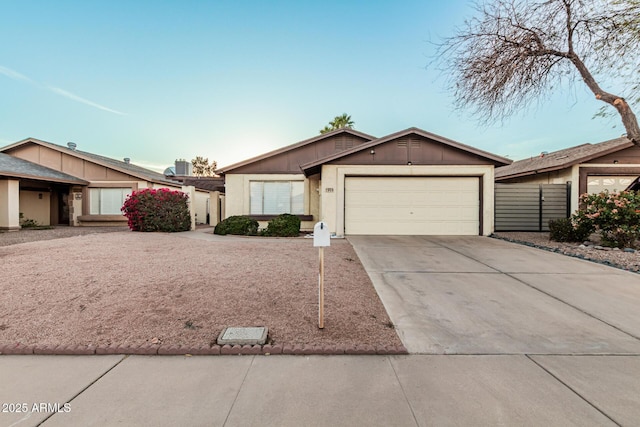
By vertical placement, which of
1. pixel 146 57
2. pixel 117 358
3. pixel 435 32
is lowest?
pixel 117 358

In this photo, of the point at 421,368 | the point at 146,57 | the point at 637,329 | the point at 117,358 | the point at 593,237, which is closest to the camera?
the point at 421,368

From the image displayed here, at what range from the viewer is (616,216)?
8062 mm

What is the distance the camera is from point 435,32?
356 inches

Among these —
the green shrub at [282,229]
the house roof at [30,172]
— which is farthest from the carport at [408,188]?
the house roof at [30,172]

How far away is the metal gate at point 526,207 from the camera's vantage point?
1235cm

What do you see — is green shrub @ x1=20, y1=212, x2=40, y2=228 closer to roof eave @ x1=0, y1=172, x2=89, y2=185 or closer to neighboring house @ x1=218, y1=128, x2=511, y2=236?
roof eave @ x1=0, y1=172, x2=89, y2=185

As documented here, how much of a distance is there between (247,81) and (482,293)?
1371 cm

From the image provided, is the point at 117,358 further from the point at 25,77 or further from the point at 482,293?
the point at 25,77

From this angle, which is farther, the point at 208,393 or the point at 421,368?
the point at 421,368

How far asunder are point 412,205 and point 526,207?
525cm

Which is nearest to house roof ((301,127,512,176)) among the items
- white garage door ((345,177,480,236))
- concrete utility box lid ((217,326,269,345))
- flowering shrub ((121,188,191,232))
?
white garage door ((345,177,480,236))

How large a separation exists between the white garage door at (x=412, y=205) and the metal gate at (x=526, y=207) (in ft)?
5.87

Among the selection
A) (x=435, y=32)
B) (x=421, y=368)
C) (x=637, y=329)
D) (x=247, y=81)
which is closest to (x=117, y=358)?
(x=421, y=368)

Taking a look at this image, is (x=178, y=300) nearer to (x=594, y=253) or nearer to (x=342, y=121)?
(x=594, y=253)
